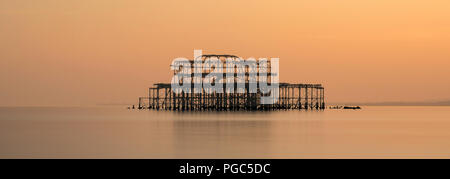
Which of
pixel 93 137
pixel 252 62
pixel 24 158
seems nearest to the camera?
pixel 24 158

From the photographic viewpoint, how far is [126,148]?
95.2ft

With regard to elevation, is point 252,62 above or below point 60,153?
above

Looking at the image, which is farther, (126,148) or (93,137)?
(93,137)
